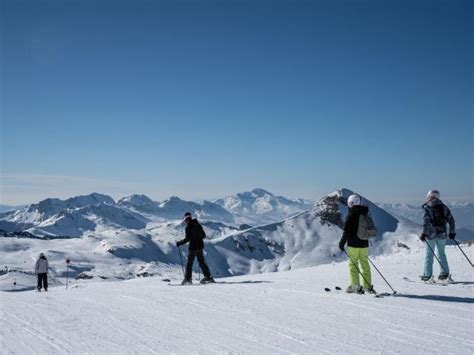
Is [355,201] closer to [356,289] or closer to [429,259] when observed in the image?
[356,289]

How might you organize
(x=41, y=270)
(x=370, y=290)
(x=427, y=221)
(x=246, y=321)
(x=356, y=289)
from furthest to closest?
1. (x=41, y=270)
2. (x=427, y=221)
3. (x=356, y=289)
4. (x=370, y=290)
5. (x=246, y=321)

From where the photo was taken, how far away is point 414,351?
238 inches

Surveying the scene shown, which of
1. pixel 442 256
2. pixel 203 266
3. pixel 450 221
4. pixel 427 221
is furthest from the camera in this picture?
pixel 203 266

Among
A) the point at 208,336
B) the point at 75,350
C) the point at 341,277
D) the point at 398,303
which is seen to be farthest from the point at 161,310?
the point at 341,277

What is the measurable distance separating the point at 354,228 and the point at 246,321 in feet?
13.9

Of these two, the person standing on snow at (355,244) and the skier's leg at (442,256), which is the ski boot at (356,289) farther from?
the skier's leg at (442,256)

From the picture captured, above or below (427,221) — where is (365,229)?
below

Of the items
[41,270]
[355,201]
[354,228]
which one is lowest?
[41,270]

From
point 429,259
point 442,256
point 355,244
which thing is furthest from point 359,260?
point 442,256

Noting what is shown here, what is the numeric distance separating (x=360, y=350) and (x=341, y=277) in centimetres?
812

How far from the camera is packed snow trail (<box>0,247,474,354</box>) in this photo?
630 centimetres

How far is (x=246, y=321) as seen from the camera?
784 centimetres

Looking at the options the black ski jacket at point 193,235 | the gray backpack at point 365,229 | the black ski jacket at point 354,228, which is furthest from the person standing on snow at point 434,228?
the black ski jacket at point 193,235

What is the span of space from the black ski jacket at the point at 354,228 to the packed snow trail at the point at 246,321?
4.13 ft
